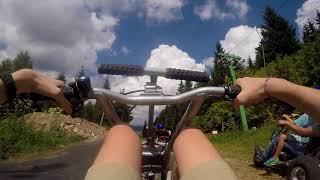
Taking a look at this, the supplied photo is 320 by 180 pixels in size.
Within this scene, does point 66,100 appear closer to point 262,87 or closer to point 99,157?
point 99,157

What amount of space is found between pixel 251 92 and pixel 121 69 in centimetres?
78

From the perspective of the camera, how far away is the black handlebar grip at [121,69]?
7.99ft

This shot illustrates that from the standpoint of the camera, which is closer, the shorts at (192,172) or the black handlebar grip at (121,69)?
the shorts at (192,172)

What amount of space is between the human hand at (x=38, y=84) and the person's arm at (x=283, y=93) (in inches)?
31.1

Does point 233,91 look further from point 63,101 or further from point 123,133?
point 63,101

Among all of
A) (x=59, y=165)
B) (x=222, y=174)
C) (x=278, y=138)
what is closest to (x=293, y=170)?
(x=278, y=138)

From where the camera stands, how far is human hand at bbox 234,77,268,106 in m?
1.95

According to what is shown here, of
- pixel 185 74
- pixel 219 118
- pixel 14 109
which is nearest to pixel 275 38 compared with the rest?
pixel 219 118

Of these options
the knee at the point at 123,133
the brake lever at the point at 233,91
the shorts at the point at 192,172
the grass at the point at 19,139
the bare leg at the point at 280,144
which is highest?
the brake lever at the point at 233,91

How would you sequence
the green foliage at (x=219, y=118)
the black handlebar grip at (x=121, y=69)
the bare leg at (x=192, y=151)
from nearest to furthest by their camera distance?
the bare leg at (x=192, y=151) < the black handlebar grip at (x=121, y=69) < the green foliage at (x=219, y=118)

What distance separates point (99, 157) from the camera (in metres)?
1.64

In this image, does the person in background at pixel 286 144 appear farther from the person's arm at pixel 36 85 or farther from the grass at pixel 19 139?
the grass at pixel 19 139

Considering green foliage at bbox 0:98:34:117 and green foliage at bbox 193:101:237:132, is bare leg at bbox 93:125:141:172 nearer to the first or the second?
green foliage at bbox 0:98:34:117

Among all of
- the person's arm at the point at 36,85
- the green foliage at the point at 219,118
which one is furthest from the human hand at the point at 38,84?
the green foliage at the point at 219,118
